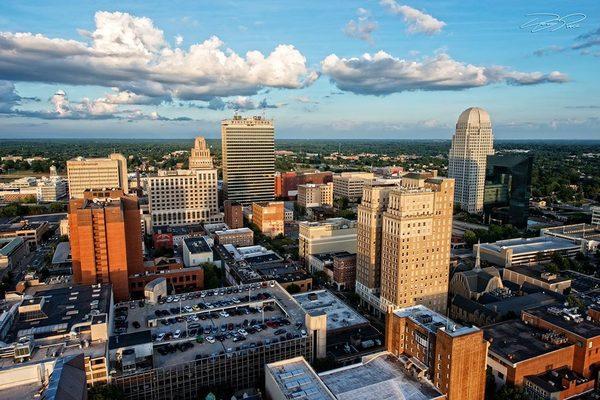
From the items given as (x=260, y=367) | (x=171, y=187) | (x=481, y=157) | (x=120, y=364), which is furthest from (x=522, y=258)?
(x=171, y=187)

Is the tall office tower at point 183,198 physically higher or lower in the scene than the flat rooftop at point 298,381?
higher

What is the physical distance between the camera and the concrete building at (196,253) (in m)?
112

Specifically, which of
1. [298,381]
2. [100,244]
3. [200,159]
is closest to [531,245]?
[298,381]

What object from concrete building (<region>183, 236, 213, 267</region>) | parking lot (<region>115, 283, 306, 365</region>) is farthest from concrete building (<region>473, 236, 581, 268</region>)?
concrete building (<region>183, 236, 213, 267</region>)

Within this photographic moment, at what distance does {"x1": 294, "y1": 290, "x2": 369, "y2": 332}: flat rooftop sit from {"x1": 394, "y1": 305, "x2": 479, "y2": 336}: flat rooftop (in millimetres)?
19848

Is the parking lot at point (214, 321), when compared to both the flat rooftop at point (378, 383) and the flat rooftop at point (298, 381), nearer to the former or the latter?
the flat rooftop at point (298, 381)

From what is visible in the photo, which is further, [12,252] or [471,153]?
[471,153]

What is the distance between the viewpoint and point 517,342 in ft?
215

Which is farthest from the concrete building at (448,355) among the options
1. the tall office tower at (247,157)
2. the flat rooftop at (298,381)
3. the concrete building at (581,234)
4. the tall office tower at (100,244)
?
the tall office tower at (247,157)

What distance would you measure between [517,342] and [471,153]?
441 ft

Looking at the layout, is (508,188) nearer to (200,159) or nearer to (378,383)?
(200,159)

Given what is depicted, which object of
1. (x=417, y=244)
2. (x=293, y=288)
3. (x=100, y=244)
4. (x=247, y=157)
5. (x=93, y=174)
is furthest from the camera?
(x=93, y=174)

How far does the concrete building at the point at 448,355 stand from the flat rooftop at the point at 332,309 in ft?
76.7


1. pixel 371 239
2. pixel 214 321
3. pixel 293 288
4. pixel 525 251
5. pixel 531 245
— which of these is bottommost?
pixel 293 288
